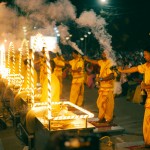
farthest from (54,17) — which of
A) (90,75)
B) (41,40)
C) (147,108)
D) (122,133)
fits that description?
(147,108)

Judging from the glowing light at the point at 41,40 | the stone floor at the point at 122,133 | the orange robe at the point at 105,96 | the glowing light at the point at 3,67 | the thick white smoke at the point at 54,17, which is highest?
the thick white smoke at the point at 54,17

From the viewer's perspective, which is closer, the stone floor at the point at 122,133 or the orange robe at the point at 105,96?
the stone floor at the point at 122,133

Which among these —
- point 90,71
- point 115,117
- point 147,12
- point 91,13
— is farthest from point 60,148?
point 147,12

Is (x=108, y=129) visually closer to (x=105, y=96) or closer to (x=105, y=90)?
(x=105, y=96)

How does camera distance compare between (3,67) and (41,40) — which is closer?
(41,40)

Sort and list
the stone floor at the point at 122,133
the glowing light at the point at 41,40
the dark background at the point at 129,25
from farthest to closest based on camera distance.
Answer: the dark background at the point at 129,25 → the stone floor at the point at 122,133 → the glowing light at the point at 41,40

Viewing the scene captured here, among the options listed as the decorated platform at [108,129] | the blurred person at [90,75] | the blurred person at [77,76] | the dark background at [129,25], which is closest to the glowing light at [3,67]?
the blurred person at [77,76]

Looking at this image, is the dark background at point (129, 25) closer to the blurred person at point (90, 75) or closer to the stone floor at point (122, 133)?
the blurred person at point (90, 75)

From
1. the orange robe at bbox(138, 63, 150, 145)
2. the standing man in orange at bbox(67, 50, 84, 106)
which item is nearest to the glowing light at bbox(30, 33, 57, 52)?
the standing man in orange at bbox(67, 50, 84, 106)

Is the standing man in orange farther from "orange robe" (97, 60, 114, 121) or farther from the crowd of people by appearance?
"orange robe" (97, 60, 114, 121)

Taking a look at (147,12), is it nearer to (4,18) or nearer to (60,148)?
(4,18)

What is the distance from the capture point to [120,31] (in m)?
27.1

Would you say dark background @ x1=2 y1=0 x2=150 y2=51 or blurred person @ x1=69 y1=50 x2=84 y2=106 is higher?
dark background @ x1=2 y1=0 x2=150 y2=51

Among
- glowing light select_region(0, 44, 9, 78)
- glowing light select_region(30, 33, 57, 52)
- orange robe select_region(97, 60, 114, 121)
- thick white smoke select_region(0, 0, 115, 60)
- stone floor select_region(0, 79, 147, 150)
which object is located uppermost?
thick white smoke select_region(0, 0, 115, 60)
